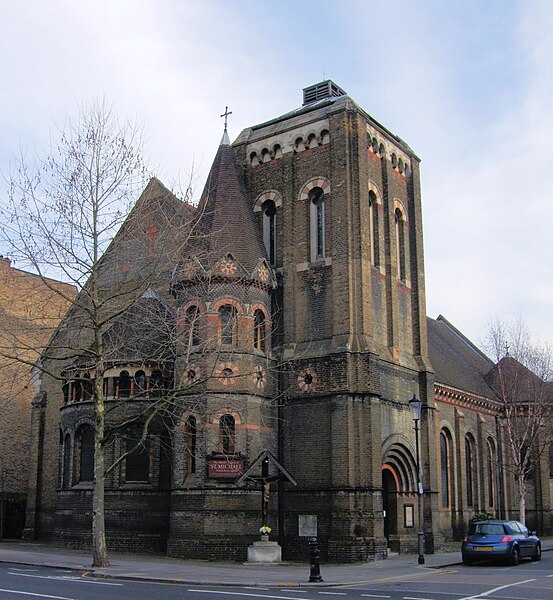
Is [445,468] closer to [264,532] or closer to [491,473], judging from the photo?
[491,473]

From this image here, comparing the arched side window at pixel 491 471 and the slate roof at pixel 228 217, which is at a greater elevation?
the slate roof at pixel 228 217

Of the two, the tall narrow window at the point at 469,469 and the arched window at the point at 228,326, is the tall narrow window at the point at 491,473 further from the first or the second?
the arched window at the point at 228,326

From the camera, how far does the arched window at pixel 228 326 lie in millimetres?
26984

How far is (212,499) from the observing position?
25875 millimetres

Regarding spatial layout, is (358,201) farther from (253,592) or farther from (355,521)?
(253,592)

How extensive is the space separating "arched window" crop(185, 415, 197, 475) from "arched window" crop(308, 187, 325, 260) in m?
7.89

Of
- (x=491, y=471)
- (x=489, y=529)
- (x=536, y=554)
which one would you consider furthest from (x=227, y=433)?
(x=491, y=471)

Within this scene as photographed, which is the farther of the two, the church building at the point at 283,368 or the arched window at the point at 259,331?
the arched window at the point at 259,331

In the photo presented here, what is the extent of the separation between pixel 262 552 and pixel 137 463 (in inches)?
267

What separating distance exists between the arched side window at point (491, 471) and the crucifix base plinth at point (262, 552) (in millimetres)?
19879

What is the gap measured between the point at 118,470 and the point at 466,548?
504 inches

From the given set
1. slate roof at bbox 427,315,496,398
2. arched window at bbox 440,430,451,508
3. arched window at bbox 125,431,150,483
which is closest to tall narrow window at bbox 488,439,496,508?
slate roof at bbox 427,315,496,398

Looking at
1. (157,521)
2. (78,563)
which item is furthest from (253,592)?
(157,521)

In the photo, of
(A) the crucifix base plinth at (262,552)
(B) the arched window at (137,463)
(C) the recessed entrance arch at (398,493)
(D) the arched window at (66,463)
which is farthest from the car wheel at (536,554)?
(D) the arched window at (66,463)
